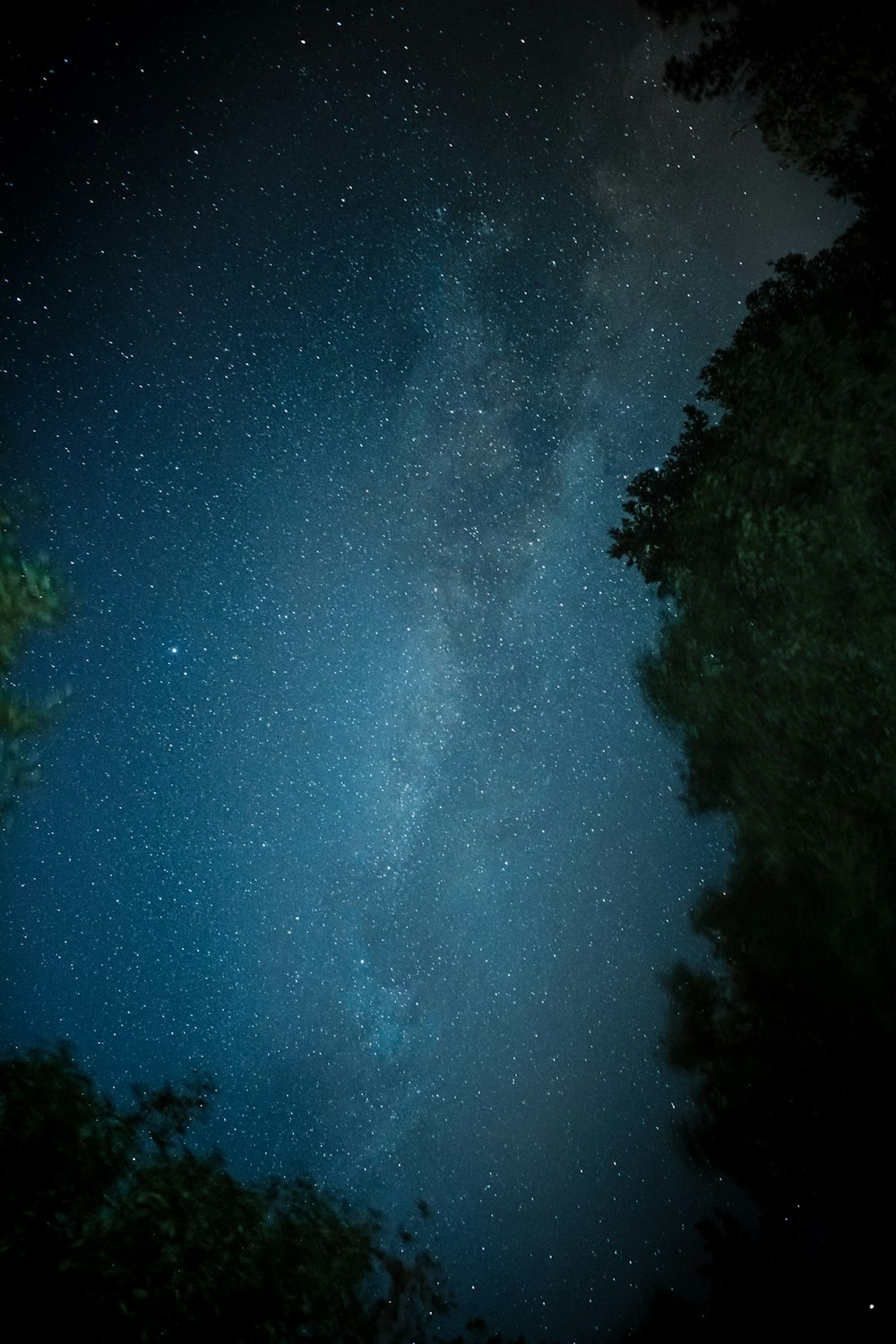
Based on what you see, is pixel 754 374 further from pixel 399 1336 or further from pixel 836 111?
pixel 399 1336

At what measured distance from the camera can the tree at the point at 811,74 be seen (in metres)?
5.41

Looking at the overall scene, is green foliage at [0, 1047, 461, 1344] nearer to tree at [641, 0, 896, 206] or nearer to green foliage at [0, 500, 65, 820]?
green foliage at [0, 500, 65, 820]

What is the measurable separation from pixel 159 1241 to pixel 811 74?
45.7 ft

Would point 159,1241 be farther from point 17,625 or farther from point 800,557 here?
point 800,557

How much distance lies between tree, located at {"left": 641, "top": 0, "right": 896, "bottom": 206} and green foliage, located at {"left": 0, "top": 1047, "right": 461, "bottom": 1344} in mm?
13196

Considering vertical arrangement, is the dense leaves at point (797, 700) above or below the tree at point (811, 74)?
below

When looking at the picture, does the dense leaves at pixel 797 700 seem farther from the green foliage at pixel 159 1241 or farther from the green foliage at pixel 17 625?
the green foliage at pixel 17 625

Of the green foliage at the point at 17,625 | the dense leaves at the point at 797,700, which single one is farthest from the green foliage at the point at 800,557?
the green foliage at the point at 17,625

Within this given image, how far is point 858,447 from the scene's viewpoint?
5816 mm

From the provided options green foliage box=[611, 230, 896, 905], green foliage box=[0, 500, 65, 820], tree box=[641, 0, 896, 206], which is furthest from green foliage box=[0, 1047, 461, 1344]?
tree box=[641, 0, 896, 206]

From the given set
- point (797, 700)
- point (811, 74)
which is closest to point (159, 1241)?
point (797, 700)

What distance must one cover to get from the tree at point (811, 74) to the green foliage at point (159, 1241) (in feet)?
43.3

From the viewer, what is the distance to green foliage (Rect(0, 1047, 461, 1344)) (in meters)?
5.49

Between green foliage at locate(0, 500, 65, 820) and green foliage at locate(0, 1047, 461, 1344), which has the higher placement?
green foliage at locate(0, 500, 65, 820)
